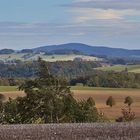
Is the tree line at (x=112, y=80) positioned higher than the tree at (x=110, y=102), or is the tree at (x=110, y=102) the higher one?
the tree line at (x=112, y=80)

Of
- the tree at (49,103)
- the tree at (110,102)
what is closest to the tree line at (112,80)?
the tree at (110,102)

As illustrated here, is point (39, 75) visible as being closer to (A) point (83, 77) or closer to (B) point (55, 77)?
(B) point (55, 77)

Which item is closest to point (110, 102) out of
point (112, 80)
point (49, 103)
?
point (112, 80)

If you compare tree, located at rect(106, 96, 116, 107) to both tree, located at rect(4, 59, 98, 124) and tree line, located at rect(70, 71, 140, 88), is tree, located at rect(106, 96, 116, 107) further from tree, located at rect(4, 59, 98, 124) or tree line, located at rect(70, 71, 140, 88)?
tree, located at rect(4, 59, 98, 124)

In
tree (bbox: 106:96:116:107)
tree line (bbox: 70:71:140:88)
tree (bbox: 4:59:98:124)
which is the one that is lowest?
tree (bbox: 106:96:116:107)

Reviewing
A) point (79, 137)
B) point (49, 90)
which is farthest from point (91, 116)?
point (79, 137)

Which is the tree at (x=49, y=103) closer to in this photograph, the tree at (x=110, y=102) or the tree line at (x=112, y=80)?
the tree at (x=110, y=102)

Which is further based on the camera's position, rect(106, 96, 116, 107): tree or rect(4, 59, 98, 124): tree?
rect(106, 96, 116, 107): tree

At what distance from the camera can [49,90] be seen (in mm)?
41562

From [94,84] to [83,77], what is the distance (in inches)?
197

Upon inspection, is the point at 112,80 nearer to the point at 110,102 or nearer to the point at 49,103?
the point at 110,102

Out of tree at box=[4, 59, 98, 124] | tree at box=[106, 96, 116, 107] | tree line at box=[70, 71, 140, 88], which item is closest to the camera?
tree at box=[4, 59, 98, 124]

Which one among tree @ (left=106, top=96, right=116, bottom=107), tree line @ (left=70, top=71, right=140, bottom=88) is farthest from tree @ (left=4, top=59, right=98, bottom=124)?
tree line @ (left=70, top=71, right=140, bottom=88)

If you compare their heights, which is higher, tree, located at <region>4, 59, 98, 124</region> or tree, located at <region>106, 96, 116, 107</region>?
tree, located at <region>4, 59, 98, 124</region>
